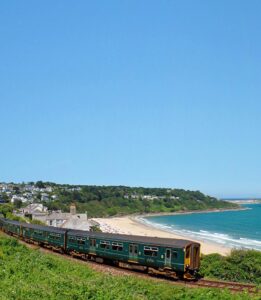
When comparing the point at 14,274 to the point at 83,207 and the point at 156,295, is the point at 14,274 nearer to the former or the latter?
the point at 156,295

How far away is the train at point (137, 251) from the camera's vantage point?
78.9 ft

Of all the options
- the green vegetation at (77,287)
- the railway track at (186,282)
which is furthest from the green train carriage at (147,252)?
the green vegetation at (77,287)

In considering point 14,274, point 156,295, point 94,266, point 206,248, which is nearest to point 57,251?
point 94,266

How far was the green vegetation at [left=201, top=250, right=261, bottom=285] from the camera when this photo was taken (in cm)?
3002

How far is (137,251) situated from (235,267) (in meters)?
8.69

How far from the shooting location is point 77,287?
1919cm

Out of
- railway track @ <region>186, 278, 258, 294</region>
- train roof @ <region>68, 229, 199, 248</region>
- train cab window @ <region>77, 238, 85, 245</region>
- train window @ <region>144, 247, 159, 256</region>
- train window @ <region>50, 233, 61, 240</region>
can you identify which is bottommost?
railway track @ <region>186, 278, 258, 294</region>

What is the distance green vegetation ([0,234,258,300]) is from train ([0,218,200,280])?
5.12 feet

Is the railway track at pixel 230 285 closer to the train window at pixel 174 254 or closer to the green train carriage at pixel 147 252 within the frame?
the green train carriage at pixel 147 252

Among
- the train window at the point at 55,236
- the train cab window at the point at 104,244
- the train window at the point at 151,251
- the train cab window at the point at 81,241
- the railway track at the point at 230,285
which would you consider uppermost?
the train window at the point at 151,251

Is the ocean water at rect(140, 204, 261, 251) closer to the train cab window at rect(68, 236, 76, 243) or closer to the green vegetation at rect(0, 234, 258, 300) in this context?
the train cab window at rect(68, 236, 76, 243)

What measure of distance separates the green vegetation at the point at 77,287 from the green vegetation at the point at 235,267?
27.2 ft

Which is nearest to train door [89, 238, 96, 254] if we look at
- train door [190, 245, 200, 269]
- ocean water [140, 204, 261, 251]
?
train door [190, 245, 200, 269]

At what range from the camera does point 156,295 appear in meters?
19.5
